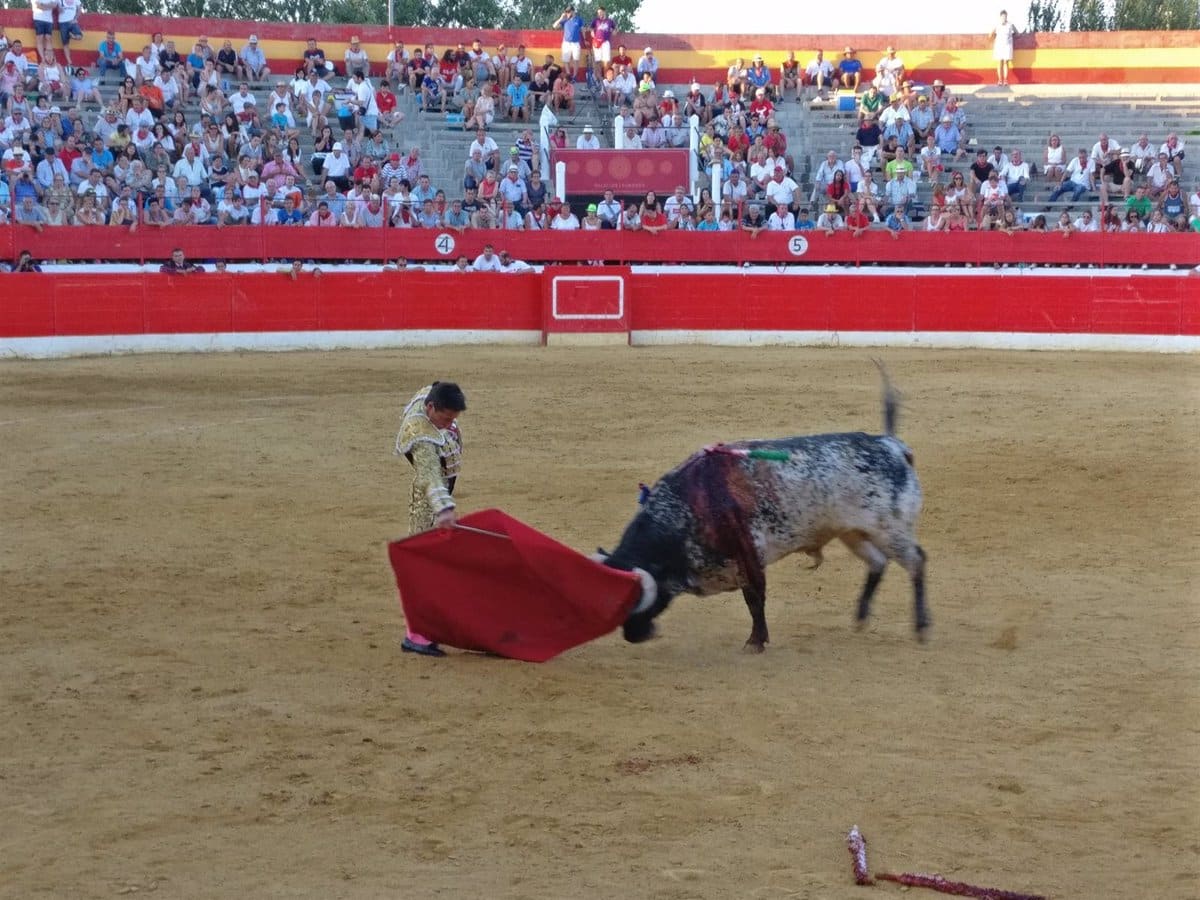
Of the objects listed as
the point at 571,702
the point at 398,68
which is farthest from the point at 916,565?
the point at 398,68

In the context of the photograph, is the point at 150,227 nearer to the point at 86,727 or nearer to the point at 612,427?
the point at 612,427

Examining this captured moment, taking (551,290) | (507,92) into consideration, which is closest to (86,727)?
(551,290)

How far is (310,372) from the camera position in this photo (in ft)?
56.8

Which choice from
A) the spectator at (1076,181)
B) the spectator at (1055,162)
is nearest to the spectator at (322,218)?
the spectator at (1076,181)

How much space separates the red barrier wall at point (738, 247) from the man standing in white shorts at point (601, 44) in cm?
665

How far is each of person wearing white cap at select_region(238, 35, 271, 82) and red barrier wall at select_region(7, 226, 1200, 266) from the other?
19.1 ft

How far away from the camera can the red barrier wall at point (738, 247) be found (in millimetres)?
21234

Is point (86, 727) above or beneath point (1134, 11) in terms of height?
beneath

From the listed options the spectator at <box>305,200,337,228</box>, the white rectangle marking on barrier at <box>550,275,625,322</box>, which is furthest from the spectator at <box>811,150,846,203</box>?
the spectator at <box>305,200,337,228</box>

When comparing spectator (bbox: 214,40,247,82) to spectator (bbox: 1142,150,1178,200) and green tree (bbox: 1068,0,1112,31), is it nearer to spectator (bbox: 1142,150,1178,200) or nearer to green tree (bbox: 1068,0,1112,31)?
spectator (bbox: 1142,150,1178,200)

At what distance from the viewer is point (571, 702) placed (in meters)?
6.12

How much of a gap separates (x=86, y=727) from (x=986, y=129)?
24549 mm

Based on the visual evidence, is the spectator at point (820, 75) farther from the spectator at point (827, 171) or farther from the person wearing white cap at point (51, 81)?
the person wearing white cap at point (51, 81)

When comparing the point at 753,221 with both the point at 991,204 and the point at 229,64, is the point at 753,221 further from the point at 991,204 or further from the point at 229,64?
the point at 229,64
